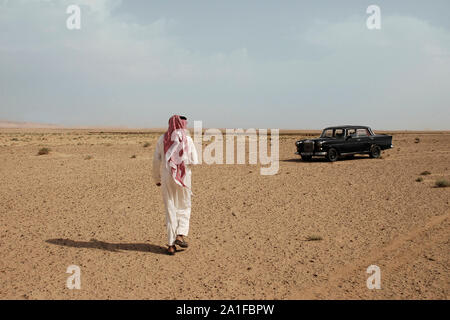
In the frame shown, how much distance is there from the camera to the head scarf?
5.75 meters

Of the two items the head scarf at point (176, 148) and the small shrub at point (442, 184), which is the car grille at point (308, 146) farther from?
the head scarf at point (176, 148)

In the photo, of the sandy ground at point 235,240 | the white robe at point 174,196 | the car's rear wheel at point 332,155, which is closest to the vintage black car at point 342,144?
the car's rear wheel at point 332,155

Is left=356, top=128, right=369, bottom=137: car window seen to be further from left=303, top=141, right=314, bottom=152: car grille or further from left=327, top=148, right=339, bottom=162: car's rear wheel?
left=303, top=141, right=314, bottom=152: car grille

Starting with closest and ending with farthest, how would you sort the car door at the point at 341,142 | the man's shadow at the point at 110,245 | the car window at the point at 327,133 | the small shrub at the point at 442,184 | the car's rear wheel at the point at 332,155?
the man's shadow at the point at 110,245
the small shrub at the point at 442,184
the car's rear wheel at the point at 332,155
the car door at the point at 341,142
the car window at the point at 327,133

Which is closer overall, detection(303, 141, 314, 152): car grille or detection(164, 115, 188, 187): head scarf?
detection(164, 115, 188, 187): head scarf

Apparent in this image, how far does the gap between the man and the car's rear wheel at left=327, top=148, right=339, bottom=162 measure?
12886 mm

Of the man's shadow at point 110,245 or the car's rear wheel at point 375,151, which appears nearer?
the man's shadow at point 110,245

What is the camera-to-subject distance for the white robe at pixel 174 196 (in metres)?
5.80

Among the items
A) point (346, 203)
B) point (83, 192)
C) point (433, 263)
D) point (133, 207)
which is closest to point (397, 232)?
point (433, 263)

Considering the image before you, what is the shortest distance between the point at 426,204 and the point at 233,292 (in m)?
6.43

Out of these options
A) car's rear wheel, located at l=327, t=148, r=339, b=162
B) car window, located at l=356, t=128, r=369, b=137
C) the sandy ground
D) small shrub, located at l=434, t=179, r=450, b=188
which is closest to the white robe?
the sandy ground

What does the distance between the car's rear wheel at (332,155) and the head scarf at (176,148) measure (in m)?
13.0

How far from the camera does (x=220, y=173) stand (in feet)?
49.7
